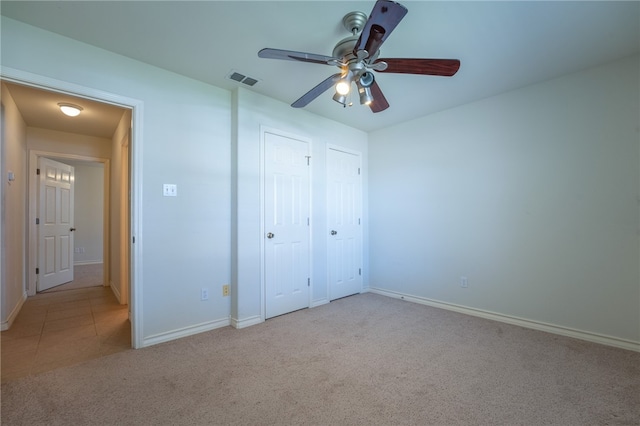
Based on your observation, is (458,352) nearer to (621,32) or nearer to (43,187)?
(621,32)

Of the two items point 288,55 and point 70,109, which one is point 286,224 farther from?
point 70,109

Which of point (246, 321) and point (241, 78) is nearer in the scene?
point (241, 78)

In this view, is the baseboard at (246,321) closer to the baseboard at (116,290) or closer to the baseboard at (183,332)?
the baseboard at (183,332)

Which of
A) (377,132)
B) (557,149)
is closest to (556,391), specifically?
(557,149)

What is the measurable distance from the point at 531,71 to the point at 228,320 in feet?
12.3

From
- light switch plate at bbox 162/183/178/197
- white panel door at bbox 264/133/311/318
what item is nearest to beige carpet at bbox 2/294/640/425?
white panel door at bbox 264/133/311/318

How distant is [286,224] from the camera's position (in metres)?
3.26

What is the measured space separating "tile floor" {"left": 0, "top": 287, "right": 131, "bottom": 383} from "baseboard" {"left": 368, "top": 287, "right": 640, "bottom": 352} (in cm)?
322

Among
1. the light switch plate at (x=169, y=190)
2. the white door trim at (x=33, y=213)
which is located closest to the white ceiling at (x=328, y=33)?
the light switch plate at (x=169, y=190)

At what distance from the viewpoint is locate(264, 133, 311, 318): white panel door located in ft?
10.1

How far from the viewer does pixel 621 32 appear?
2.05 m

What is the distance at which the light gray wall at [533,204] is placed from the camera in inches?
94.7

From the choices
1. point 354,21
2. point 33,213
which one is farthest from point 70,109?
point 354,21

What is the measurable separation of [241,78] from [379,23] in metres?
1.69
